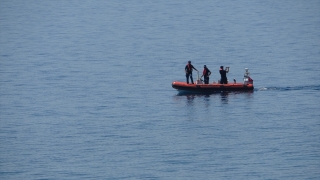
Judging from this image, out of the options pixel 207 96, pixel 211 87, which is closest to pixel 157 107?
pixel 207 96

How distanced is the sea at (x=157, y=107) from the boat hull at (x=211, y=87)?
1.24 ft

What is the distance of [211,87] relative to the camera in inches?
2351

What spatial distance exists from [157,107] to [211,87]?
4715 mm

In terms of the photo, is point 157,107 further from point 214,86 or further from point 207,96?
point 214,86

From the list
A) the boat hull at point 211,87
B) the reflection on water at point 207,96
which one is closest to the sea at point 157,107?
the reflection on water at point 207,96

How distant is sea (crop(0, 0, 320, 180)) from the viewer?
44469 mm

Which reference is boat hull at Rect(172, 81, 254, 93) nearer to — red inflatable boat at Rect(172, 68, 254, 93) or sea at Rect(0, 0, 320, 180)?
red inflatable boat at Rect(172, 68, 254, 93)

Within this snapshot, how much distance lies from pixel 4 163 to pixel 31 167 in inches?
63.4

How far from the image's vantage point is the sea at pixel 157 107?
44.5 meters

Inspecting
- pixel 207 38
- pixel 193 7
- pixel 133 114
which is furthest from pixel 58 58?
pixel 193 7

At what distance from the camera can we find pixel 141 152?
4622cm

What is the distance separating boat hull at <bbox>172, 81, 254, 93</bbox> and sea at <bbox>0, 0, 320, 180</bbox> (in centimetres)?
38

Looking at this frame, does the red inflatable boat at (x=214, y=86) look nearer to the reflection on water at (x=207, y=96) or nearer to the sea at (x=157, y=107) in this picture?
the reflection on water at (x=207, y=96)

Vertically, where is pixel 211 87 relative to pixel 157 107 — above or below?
above
